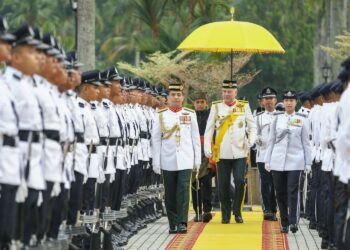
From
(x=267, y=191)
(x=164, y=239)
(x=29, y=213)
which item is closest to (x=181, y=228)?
(x=164, y=239)

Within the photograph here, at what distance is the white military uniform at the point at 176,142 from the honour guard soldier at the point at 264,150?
2844mm

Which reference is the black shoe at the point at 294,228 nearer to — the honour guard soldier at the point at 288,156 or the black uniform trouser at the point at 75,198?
the honour guard soldier at the point at 288,156

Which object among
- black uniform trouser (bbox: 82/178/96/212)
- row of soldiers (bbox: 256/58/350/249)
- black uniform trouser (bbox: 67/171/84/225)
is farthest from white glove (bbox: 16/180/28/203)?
black uniform trouser (bbox: 82/178/96/212)

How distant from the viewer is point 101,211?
17.7 meters

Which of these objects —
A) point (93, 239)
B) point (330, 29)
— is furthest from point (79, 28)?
point (330, 29)

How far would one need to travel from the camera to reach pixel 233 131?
76.0 feet

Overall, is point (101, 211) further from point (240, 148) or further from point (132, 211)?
point (240, 148)

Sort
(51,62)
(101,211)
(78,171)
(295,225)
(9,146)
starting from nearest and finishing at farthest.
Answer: (9,146), (51,62), (78,171), (101,211), (295,225)

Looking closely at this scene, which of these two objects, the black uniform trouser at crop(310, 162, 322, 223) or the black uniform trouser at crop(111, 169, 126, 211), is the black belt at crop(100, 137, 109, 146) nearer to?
the black uniform trouser at crop(111, 169, 126, 211)

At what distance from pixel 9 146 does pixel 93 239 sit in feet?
14.2

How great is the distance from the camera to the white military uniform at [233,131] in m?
23.1

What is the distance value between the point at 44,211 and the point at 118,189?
5.70 meters

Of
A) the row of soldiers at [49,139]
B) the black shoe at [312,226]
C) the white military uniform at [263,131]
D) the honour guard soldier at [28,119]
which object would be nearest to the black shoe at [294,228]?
the black shoe at [312,226]

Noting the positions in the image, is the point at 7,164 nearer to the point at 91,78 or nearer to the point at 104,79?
the point at 91,78
